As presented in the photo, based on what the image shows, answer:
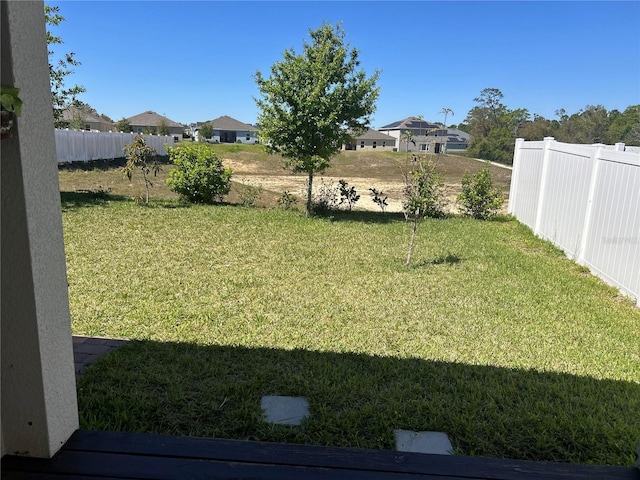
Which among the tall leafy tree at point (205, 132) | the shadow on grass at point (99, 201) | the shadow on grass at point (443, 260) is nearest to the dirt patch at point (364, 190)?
the shadow on grass at point (99, 201)

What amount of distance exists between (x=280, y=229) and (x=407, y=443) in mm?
6651

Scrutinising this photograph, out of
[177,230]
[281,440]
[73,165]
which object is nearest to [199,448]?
[281,440]

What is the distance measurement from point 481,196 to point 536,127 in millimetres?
49794

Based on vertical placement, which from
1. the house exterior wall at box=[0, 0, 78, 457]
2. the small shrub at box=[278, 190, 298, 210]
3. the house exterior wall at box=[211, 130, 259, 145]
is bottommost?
the small shrub at box=[278, 190, 298, 210]

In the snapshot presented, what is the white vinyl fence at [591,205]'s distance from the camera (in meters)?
5.44

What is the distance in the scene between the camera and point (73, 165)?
67.2 ft

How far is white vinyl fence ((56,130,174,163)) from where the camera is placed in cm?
2023

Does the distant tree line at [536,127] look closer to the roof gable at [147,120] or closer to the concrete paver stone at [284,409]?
the concrete paver stone at [284,409]

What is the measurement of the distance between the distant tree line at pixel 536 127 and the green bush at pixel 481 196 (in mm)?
25941

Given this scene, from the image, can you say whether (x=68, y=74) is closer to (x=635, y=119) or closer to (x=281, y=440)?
(x=281, y=440)

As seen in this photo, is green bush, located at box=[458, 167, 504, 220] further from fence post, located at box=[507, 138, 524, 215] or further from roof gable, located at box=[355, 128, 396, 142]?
roof gable, located at box=[355, 128, 396, 142]

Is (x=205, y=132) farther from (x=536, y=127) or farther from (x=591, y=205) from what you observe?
(x=591, y=205)

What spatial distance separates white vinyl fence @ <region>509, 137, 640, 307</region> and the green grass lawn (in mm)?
324

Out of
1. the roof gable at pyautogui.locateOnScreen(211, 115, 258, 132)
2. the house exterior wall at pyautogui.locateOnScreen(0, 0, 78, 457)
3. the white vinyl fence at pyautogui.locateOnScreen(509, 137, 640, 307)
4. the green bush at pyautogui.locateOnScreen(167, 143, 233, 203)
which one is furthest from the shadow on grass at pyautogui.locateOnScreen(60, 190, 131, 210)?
the roof gable at pyautogui.locateOnScreen(211, 115, 258, 132)
